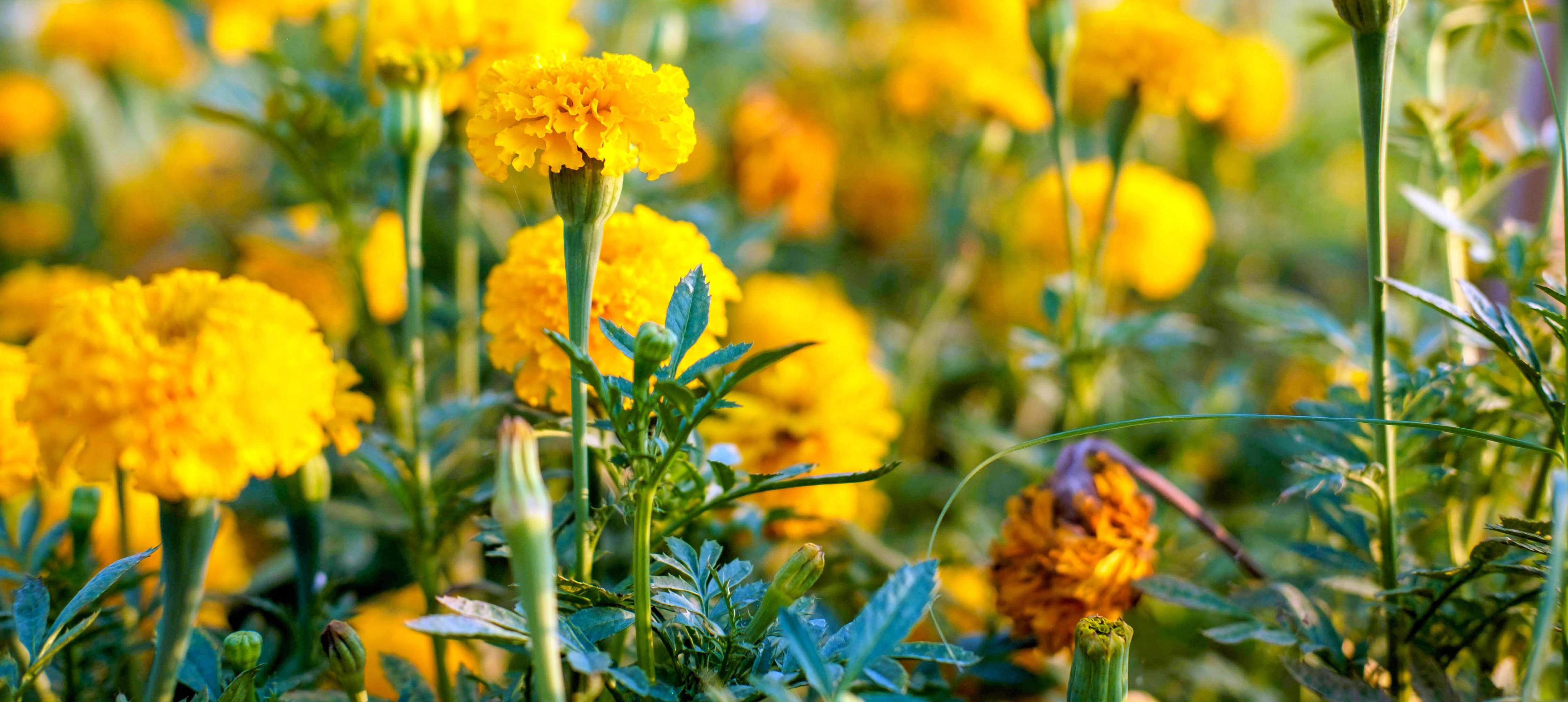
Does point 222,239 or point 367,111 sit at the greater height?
point 367,111

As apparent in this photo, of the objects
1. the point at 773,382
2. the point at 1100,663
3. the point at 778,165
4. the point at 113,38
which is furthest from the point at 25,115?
the point at 1100,663

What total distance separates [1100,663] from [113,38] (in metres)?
1.78

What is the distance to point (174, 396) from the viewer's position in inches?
18.9

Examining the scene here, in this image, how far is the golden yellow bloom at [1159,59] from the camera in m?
0.92

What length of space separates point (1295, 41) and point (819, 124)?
189 cm

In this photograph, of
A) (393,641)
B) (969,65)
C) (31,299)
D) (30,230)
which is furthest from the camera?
(30,230)

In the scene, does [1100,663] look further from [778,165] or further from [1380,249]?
[778,165]

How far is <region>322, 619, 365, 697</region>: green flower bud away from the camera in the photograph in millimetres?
521

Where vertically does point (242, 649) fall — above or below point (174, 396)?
below

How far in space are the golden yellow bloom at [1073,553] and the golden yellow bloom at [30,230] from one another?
5.21 feet

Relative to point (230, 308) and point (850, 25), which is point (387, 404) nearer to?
point (230, 308)

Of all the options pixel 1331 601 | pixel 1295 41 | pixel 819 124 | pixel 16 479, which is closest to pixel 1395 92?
pixel 1295 41

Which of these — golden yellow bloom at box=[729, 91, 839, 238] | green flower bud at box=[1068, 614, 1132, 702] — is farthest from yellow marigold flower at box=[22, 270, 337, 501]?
golden yellow bloom at box=[729, 91, 839, 238]

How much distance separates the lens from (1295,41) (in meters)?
2.76
